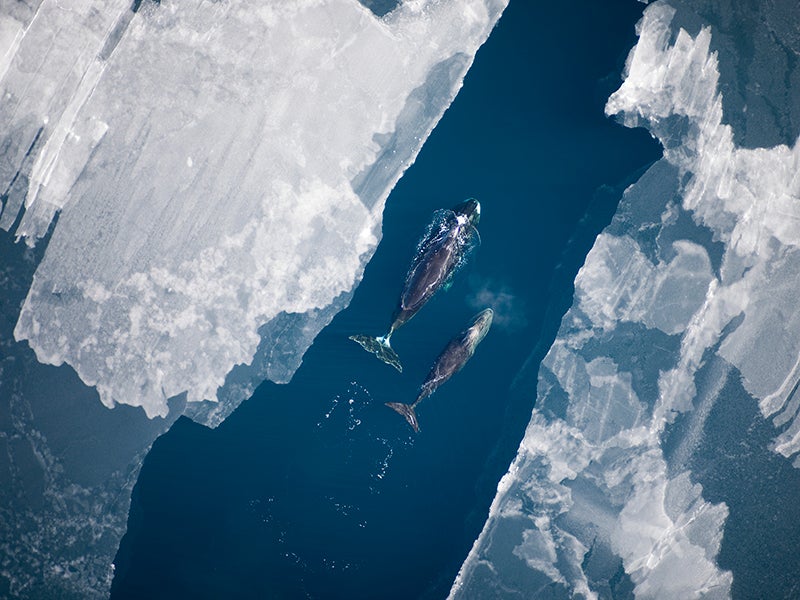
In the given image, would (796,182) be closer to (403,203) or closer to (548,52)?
(548,52)

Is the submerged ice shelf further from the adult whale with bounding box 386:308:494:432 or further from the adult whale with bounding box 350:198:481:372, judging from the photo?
the adult whale with bounding box 386:308:494:432

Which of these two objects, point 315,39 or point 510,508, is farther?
point 510,508

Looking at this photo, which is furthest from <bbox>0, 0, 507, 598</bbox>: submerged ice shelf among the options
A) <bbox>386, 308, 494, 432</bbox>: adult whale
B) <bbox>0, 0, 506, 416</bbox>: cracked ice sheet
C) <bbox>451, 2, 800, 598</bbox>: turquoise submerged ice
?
<bbox>451, 2, 800, 598</bbox>: turquoise submerged ice

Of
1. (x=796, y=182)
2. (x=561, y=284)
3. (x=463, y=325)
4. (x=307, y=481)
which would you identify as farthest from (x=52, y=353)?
(x=796, y=182)

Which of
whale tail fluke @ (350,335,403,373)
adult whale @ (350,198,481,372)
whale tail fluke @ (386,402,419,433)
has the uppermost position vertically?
adult whale @ (350,198,481,372)

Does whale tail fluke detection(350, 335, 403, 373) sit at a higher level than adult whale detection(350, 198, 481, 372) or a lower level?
lower

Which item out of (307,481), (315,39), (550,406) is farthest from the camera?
(307,481)

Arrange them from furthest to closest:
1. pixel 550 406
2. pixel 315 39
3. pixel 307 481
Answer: pixel 307 481 → pixel 550 406 → pixel 315 39
